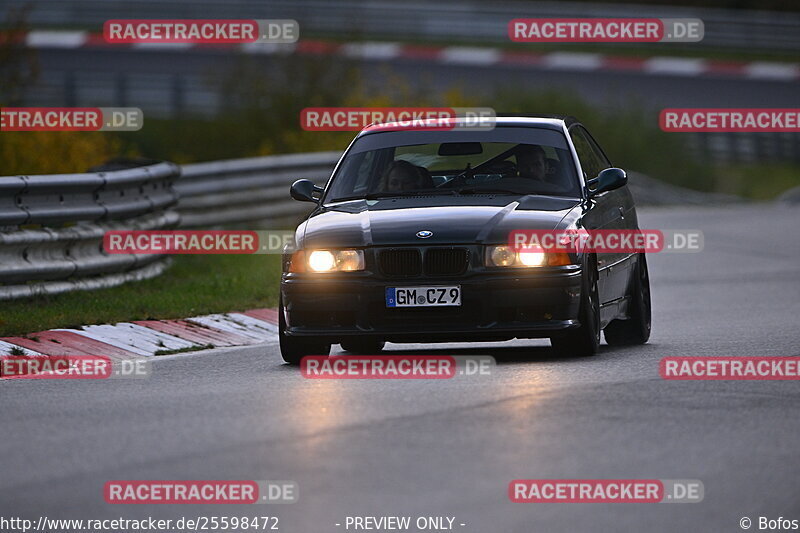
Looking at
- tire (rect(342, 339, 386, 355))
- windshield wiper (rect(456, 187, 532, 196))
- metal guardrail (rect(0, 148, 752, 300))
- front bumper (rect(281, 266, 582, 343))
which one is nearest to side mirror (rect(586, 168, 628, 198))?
windshield wiper (rect(456, 187, 532, 196))

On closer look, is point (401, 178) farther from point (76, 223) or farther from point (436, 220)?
point (76, 223)

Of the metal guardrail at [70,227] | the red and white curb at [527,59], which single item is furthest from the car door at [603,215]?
the red and white curb at [527,59]

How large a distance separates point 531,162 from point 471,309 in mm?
1686

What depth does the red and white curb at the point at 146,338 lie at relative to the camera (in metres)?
11.3

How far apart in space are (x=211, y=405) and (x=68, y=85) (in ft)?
142

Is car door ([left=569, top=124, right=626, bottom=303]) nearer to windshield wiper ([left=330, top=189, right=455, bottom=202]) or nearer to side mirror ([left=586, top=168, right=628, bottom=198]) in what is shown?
side mirror ([left=586, top=168, right=628, bottom=198])

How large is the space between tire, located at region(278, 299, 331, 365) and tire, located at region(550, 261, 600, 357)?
1376mm

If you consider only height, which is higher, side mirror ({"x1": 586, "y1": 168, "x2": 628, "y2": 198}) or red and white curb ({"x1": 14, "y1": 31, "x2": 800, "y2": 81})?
red and white curb ({"x1": 14, "y1": 31, "x2": 800, "y2": 81})

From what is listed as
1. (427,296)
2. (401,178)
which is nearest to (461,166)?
(401,178)

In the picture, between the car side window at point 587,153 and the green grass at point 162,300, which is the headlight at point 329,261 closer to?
the car side window at point 587,153

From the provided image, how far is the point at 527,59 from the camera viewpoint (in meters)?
A: 50.3

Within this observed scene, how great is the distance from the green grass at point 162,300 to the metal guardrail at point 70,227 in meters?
0.14

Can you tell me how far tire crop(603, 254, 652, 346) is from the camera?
39.2 ft

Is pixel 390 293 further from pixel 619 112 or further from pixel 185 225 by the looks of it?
pixel 619 112
